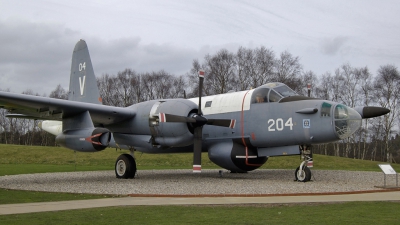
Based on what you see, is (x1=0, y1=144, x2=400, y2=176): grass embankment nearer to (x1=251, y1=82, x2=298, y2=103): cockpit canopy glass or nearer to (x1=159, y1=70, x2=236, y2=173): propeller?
(x1=159, y1=70, x2=236, y2=173): propeller

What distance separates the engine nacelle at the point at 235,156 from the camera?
18.9 meters

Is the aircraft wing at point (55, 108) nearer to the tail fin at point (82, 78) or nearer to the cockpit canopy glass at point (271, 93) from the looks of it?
the tail fin at point (82, 78)

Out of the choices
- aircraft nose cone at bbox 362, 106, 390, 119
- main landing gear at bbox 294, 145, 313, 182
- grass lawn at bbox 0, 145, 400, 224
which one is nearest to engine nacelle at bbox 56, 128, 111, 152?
grass lawn at bbox 0, 145, 400, 224

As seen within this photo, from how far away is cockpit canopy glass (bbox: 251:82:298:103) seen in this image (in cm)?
1834

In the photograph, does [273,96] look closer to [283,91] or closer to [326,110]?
[283,91]

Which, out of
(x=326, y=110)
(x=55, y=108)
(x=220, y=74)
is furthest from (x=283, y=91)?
(x=220, y=74)

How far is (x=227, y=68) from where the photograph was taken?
59.4 metres

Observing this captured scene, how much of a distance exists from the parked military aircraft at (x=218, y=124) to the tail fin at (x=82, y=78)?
3109 millimetres

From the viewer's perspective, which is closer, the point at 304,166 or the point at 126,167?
the point at 304,166

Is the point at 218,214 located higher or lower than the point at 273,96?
lower

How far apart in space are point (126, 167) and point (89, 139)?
297cm

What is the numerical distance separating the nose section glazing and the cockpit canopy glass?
260 centimetres

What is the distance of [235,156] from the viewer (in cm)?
1888

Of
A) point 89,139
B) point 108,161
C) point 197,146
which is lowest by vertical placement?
point 108,161
